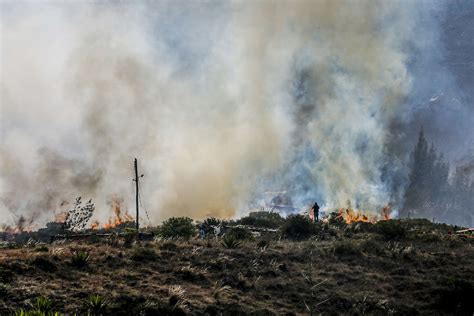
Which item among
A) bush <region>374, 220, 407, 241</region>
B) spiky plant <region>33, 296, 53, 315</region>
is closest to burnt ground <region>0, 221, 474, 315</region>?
spiky plant <region>33, 296, 53, 315</region>

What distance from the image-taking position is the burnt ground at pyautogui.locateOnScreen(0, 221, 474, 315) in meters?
17.2

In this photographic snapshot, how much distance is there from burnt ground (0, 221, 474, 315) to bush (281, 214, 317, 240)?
7597mm

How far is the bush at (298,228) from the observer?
3528 cm

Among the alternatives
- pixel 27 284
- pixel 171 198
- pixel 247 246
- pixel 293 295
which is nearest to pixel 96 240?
pixel 247 246

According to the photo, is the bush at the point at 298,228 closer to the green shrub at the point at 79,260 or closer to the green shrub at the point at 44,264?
the green shrub at the point at 79,260

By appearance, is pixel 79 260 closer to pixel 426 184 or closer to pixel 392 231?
pixel 392 231

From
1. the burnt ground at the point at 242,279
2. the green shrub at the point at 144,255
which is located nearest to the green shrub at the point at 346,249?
the burnt ground at the point at 242,279

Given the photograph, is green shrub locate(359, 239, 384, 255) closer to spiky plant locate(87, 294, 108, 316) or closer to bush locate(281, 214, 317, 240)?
bush locate(281, 214, 317, 240)

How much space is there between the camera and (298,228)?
36219 mm

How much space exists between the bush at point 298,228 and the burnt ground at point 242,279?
24.9ft

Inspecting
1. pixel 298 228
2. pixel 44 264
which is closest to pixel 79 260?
pixel 44 264

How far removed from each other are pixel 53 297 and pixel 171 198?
295ft

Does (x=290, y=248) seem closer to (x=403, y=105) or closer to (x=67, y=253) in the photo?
(x=67, y=253)

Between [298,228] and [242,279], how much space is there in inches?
625
